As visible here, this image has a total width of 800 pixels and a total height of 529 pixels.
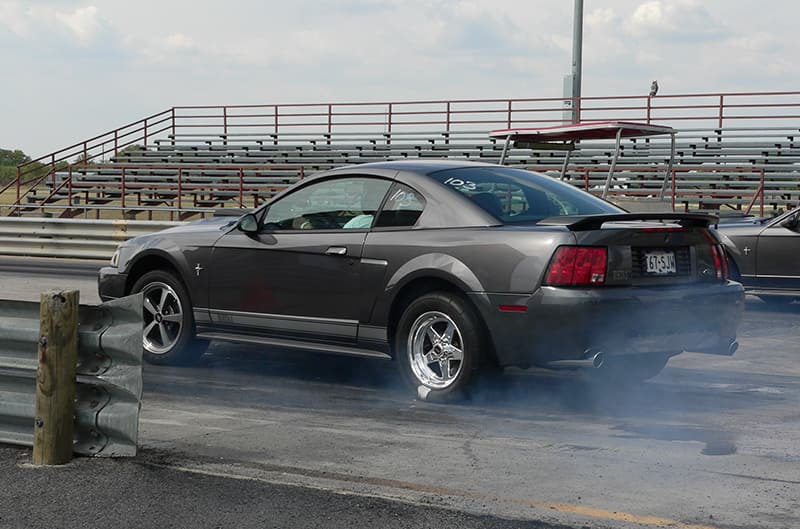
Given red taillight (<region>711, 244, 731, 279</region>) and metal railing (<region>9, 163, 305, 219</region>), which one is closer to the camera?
red taillight (<region>711, 244, 731, 279</region>)

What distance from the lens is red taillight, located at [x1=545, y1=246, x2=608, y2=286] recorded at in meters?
6.99

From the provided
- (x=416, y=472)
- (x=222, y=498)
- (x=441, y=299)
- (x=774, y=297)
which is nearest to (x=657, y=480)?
(x=416, y=472)

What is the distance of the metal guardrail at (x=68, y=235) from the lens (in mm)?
20453

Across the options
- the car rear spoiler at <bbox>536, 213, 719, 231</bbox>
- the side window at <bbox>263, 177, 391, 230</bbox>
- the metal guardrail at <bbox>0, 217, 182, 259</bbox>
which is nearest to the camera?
the car rear spoiler at <bbox>536, 213, 719, 231</bbox>

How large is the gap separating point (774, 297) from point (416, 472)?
977 centimetres

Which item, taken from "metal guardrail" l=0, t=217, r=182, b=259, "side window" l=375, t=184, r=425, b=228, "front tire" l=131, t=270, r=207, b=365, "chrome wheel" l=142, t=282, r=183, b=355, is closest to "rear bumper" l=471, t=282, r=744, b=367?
"side window" l=375, t=184, r=425, b=228

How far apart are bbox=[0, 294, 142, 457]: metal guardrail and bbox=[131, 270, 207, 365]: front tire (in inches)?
113

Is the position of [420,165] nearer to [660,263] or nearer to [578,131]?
[660,263]

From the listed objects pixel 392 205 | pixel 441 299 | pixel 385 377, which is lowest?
pixel 385 377

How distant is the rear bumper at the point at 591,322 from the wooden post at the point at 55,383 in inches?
100

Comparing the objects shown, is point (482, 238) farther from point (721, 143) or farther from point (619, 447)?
point (721, 143)

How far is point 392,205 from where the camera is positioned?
7934mm

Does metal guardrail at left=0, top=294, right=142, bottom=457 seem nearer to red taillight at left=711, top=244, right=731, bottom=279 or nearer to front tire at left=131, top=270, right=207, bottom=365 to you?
front tire at left=131, top=270, right=207, bottom=365

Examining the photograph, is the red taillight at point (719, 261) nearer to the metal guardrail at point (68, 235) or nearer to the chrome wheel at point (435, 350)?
the chrome wheel at point (435, 350)
